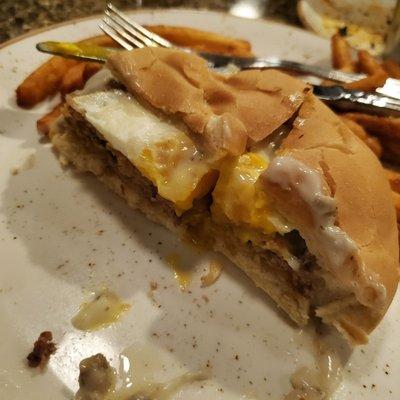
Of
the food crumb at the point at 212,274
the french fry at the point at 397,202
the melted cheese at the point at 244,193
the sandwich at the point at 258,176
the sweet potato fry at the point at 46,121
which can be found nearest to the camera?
the sandwich at the point at 258,176

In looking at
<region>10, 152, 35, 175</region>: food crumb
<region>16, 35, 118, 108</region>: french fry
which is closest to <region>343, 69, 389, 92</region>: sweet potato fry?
<region>16, 35, 118, 108</region>: french fry

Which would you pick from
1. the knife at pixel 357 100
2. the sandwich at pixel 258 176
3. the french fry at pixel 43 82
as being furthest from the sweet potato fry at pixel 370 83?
the french fry at pixel 43 82

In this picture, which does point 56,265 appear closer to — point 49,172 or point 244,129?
point 49,172

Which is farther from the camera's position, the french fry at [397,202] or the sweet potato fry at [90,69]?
the sweet potato fry at [90,69]

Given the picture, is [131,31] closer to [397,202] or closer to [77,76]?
[77,76]

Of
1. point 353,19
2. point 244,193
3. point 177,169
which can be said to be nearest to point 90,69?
point 177,169

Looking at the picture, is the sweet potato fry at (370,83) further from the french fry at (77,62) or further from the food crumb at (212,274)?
the food crumb at (212,274)

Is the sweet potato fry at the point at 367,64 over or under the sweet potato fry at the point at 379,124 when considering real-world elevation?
over
